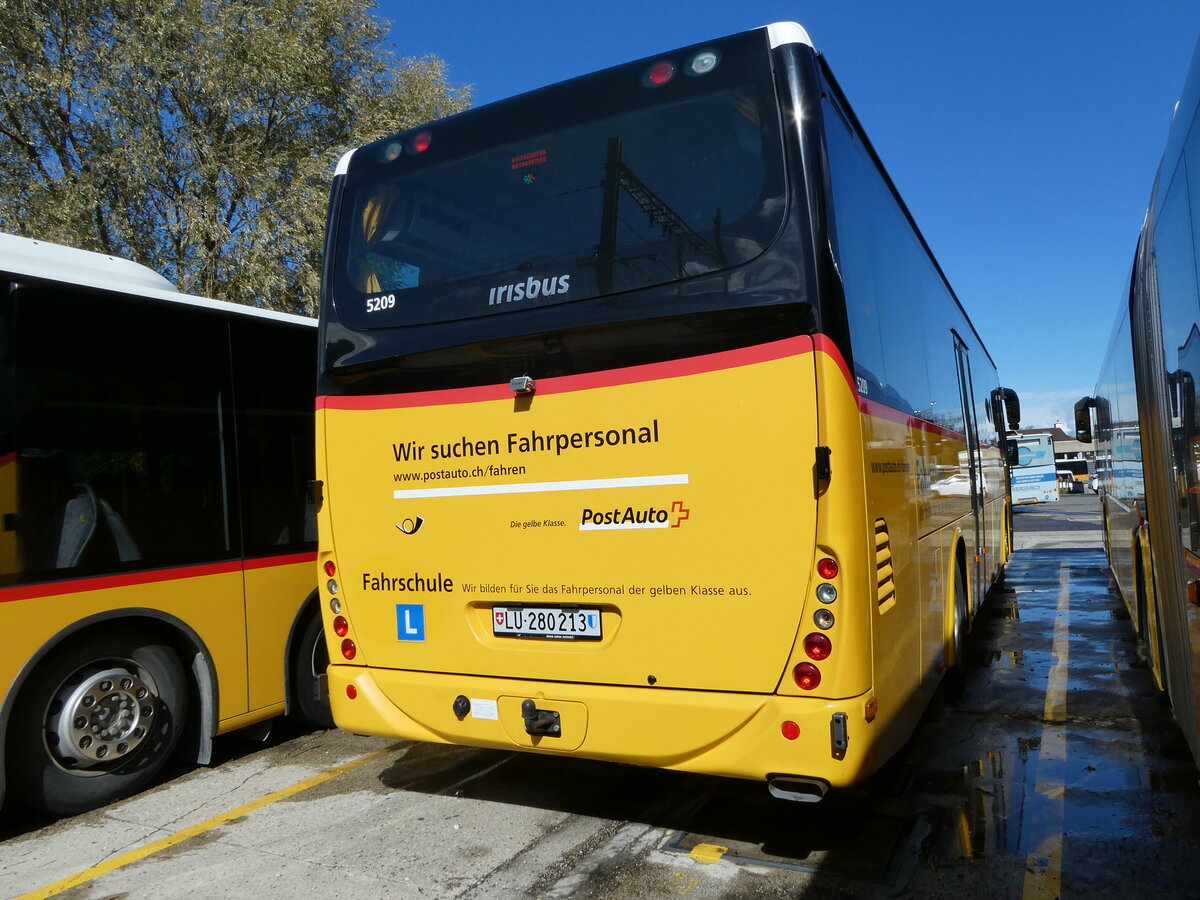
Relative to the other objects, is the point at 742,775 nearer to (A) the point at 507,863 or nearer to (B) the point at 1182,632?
(A) the point at 507,863

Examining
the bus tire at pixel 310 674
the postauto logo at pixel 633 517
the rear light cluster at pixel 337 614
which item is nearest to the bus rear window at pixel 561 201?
the postauto logo at pixel 633 517

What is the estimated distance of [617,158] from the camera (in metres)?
4.18

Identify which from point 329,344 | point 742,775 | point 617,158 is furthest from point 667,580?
point 329,344

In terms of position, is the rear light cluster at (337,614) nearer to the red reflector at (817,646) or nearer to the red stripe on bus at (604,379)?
the red stripe on bus at (604,379)

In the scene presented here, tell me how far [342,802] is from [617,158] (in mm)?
3640

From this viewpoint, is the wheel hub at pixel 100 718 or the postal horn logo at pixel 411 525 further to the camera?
the wheel hub at pixel 100 718

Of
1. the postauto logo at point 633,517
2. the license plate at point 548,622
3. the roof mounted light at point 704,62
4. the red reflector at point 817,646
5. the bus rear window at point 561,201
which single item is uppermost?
the roof mounted light at point 704,62

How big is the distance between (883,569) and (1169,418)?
1461 millimetres

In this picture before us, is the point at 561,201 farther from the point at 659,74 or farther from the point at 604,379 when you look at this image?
the point at 604,379

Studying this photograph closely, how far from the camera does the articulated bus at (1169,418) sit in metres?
3.33

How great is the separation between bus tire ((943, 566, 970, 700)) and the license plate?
3.07 metres

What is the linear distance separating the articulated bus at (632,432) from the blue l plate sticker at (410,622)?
19 millimetres

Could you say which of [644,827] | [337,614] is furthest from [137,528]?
[644,827]

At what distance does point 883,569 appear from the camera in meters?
4.04
